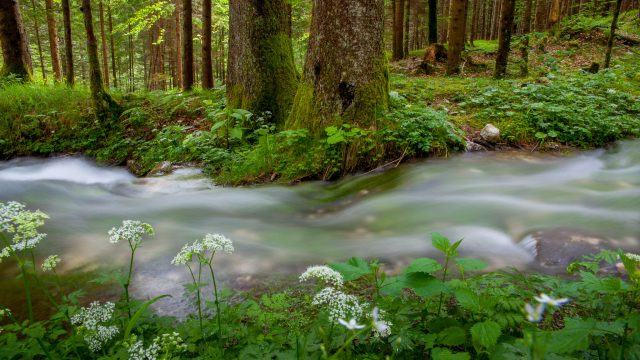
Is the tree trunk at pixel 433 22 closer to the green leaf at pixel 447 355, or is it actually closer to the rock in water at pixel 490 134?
the rock in water at pixel 490 134

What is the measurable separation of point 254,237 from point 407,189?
1.92 metres

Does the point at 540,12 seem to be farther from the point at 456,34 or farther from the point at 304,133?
the point at 304,133

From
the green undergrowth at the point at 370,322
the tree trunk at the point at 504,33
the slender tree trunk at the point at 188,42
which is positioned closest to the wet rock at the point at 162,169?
the slender tree trunk at the point at 188,42

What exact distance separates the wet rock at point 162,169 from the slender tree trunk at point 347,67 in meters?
2.83

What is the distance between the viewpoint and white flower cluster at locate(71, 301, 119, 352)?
175 centimetres

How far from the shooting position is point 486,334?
1470mm

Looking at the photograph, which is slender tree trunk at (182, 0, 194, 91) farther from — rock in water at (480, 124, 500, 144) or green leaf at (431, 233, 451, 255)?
green leaf at (431, 233, 451, 255)

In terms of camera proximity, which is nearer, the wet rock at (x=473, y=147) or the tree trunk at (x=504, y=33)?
the wet rock at (x=473, y=147)

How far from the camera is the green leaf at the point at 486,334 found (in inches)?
56.6

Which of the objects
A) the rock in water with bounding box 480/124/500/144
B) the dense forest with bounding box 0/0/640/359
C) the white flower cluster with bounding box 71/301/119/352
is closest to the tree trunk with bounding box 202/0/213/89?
the dense forest with bounding box 0/0/640/359

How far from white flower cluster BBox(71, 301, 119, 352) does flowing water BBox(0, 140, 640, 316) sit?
85 centimetres

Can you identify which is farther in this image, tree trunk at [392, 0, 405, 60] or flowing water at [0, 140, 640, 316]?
tree trunk at [392, 0, 405, 60]

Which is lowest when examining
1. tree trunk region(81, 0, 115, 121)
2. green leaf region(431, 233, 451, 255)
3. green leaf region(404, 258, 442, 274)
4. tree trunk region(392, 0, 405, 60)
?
green leaf region(404, 258, 442, 274)

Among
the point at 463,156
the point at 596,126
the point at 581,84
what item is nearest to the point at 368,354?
the point at 463,156
